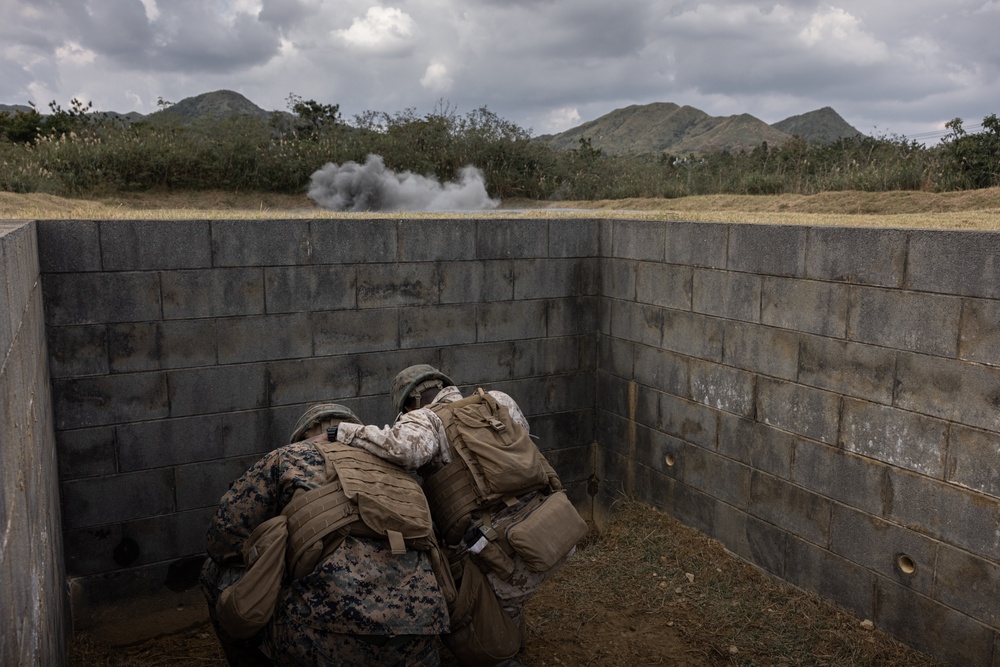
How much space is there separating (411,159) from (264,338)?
12435 mm

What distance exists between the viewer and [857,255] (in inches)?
170

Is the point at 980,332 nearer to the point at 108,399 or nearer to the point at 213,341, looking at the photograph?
the point at 213,341

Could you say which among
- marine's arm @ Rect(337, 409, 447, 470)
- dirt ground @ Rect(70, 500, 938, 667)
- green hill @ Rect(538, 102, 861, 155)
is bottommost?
dirt ground @ Rect(70, 500, 938, 667)

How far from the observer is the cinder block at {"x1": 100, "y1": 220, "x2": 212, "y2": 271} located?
4621 mm

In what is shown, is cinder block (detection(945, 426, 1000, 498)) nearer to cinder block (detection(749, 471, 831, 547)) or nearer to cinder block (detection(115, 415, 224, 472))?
cinder block (detection(749, 471, 831, 547))

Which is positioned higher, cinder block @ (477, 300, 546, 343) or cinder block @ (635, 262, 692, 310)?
cinder block @ (635, 262, 692, 310)

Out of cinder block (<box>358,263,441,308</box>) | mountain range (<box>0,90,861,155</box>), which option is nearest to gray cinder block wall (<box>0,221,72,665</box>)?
cinder block (<box>358,263,441,308</box>)

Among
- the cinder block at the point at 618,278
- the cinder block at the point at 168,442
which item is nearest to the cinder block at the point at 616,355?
the cinder block at the point at 618,278

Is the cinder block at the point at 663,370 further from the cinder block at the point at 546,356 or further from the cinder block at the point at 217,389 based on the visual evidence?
the cinder block at the point at 217,389

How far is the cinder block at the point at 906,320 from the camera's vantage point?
3877mm

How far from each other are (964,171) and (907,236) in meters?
6.86

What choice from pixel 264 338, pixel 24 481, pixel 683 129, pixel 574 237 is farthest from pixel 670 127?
pixel 24 481

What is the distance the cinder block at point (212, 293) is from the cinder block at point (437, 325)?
1.02 metres

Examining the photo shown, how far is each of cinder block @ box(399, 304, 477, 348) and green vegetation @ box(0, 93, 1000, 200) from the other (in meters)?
6.68
